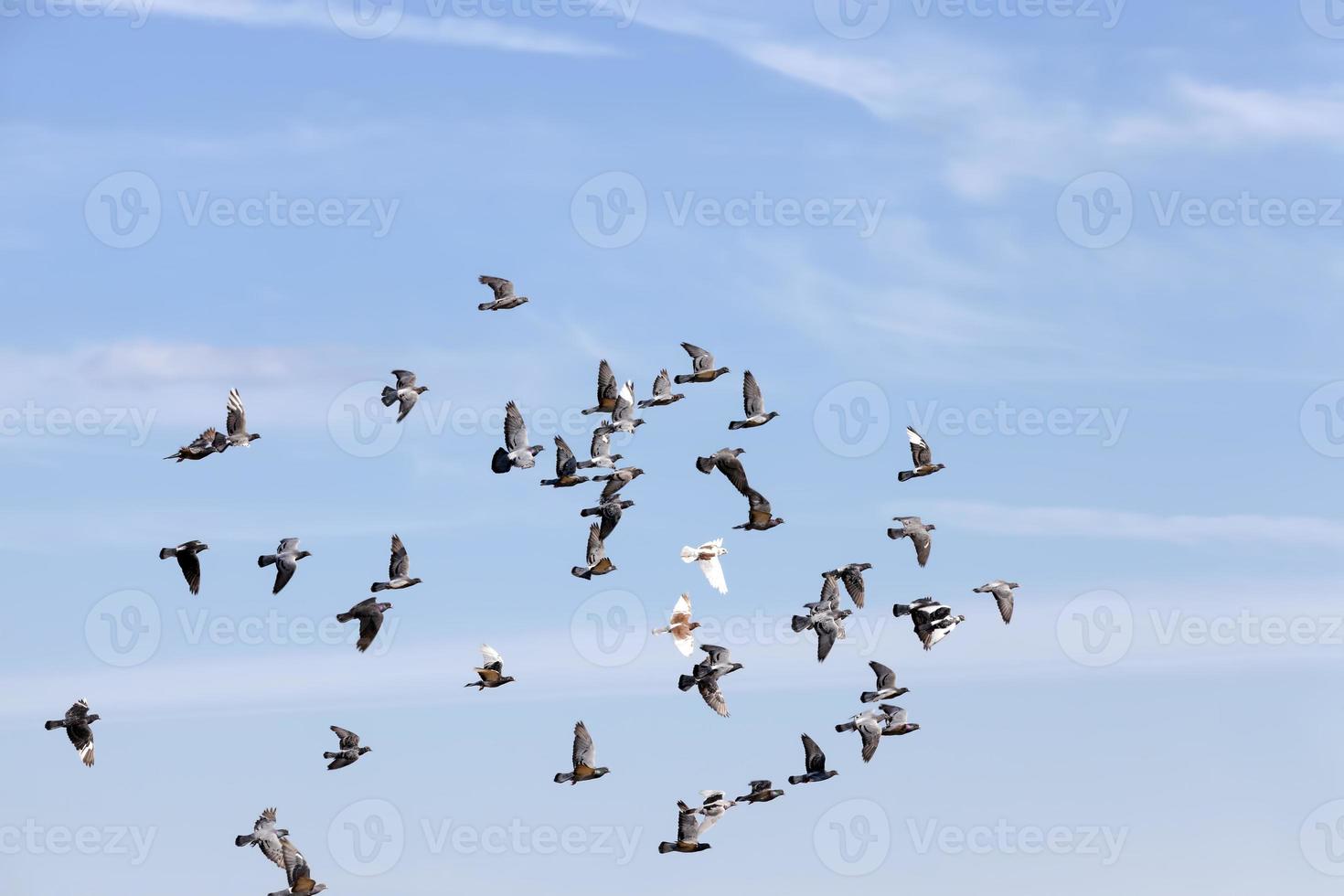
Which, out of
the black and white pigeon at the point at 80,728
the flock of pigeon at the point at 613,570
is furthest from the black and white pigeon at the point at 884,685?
the black and white pigeon at the point at 80,728

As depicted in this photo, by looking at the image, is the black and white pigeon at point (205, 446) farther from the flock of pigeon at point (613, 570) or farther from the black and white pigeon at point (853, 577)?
the black and white pigeon at point (853, 577)

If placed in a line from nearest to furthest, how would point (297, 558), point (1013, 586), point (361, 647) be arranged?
point (361, 647) → point (297, 558) → point (1013, 586)

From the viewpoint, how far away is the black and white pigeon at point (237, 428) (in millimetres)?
80625

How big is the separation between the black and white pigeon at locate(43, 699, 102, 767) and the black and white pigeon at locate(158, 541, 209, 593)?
6268 mm

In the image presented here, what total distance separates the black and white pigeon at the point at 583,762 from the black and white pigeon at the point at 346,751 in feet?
25.5

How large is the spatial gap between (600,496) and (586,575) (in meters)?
4.20

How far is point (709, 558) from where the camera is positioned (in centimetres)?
8344

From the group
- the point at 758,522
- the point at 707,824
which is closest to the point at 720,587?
the point at 758,522

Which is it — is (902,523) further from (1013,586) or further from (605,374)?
(605,374)

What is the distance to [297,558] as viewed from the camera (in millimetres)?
79438

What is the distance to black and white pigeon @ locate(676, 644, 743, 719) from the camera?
80.6m

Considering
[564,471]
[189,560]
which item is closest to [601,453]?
[564,471]

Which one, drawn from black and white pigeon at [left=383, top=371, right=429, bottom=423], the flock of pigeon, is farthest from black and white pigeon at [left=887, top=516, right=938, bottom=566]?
black and white pigeon at [left=383, top=371, right=429, bottom=423]

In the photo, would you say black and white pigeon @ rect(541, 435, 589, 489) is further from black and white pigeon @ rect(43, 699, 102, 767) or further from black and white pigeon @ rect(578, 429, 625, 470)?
black and white pigeon @ rect(43, 699, 102, 767)
